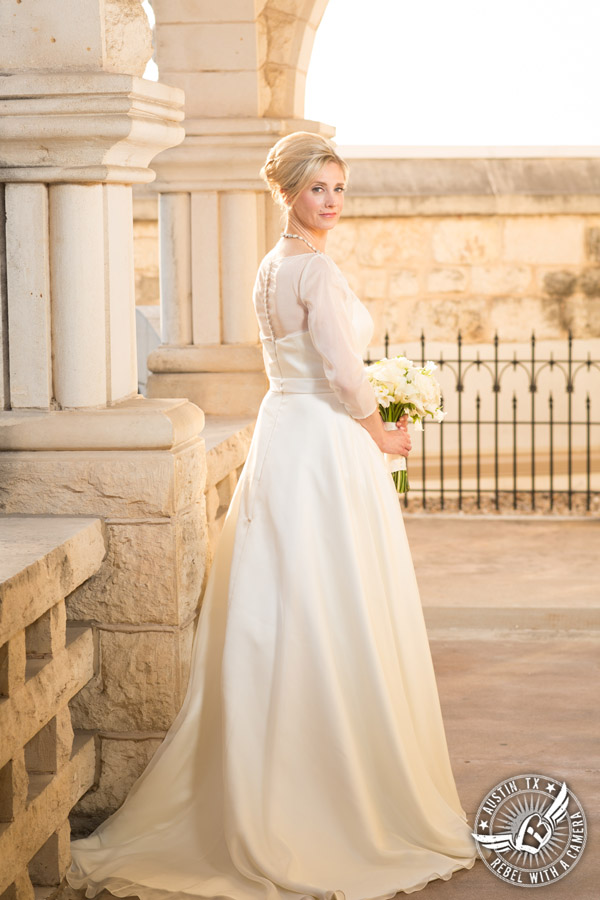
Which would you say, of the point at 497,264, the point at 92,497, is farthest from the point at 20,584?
the point at 497,264

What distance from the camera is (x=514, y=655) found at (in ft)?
17.0

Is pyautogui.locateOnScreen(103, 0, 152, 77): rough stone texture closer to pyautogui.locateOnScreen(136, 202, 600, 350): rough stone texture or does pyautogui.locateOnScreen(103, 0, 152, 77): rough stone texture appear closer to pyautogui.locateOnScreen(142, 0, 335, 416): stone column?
pyautogui.locateOnScreen(142, 0, 335, 416): stone column

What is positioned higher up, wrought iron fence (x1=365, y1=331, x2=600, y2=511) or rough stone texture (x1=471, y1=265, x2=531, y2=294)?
rough stone texture (x1=471, y1=265, x2=531, y2=294)

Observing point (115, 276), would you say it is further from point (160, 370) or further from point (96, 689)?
point (160, 370)

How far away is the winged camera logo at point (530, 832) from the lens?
10.4ft

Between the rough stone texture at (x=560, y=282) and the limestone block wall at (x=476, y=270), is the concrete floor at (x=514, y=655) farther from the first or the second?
the rough stone texture at (x=560, y=282)

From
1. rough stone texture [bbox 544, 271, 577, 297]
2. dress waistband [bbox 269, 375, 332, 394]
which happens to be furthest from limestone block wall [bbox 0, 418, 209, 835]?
rough stone texture [bbox 544, 271, 577, 297]

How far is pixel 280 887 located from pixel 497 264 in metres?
7.05

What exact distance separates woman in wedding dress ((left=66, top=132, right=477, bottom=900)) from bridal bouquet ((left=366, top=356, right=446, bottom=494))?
14 centimetres

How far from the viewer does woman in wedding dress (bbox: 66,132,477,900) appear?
3.04 metres

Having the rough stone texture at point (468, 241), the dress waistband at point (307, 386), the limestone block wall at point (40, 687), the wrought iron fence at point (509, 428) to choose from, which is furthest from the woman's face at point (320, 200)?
the wrought iron fence at point (509, 428)

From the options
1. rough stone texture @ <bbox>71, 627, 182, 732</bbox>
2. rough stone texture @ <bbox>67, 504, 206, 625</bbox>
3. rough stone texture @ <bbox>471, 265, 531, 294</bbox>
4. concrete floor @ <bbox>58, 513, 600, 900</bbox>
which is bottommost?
concrete floor @ <bbox>58, 513, 600, 900</bbox>

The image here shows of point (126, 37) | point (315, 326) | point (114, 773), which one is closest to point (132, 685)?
point (114, 773)

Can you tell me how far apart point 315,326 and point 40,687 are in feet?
3.57
